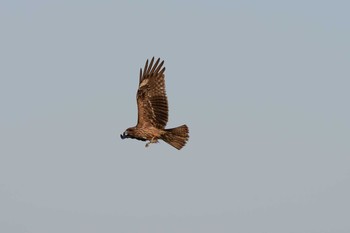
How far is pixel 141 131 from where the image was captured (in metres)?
19.9

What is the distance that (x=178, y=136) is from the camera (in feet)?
64.8

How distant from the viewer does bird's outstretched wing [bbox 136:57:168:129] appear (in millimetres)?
20266

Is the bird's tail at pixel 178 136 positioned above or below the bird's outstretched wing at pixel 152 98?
below

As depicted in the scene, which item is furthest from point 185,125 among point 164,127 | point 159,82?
point 159,82

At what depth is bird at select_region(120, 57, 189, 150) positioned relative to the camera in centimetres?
1980

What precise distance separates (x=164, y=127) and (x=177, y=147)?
0.93m

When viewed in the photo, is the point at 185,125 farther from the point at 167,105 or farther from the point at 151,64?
the point at 151,64

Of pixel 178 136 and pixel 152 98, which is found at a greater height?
pixel 152 98

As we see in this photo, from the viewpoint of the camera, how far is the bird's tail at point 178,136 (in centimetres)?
1972

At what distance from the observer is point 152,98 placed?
20.7 metres

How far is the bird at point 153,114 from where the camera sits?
1980 cm

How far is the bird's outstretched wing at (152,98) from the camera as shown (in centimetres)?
2027

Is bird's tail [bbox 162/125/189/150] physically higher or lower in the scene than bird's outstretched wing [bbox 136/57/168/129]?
lower

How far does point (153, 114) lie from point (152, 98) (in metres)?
0.67
